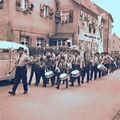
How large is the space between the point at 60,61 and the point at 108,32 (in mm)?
46934

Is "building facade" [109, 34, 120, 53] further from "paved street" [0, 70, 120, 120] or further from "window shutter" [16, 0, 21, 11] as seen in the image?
"paved street" [0, 70, 120, 120]

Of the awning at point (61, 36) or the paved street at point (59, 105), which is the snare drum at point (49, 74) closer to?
the paved street at point (59, 105)

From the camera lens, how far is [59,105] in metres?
12.4

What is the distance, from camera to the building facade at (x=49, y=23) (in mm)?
34344

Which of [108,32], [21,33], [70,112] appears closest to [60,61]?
[70,112]

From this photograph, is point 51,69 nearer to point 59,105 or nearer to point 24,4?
point 59,105

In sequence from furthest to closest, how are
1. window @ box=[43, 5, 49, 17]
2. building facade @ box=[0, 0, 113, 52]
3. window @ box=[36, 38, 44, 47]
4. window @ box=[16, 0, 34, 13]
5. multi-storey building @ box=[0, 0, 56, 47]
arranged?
window @ box=[43, 5, 49, 17], window @ box=[36, 38, 44, 47], window @ box=[16, 0, 34, 13], building facade @ box=[0, 0, 113, 52], multi-storey building @ box=[0, 0, 56, 47]

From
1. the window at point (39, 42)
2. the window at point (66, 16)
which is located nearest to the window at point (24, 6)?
the window at point (39, 42)

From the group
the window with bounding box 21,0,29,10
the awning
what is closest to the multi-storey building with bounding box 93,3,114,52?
the awning

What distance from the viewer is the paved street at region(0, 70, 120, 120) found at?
1054 centimetres

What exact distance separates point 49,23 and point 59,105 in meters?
31.3

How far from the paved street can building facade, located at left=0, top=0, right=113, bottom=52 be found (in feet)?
62.2

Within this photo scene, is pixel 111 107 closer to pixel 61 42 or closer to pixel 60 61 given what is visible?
pixel 60 61

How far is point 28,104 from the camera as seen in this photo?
12.4 metres
